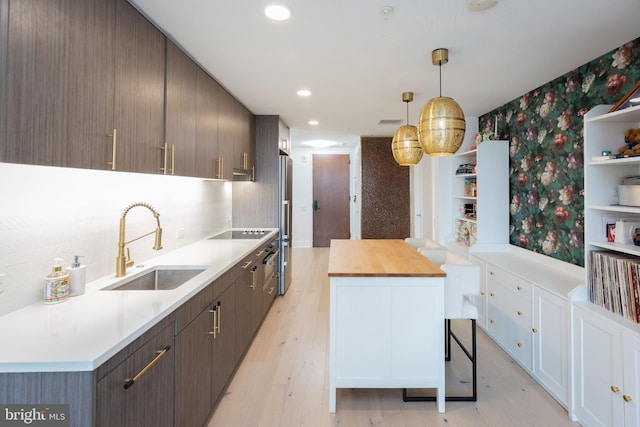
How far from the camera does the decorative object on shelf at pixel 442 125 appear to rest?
2068mm

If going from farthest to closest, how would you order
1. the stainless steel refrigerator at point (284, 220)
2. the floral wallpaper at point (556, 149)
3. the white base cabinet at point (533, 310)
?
the stainless steel refrigerator at point (284, 220)
the floral wallpaper at point (556, 149)
the white base cabinet at point (533, 310)

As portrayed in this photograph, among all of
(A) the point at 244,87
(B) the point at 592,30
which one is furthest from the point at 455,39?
(A) the point at 244,87

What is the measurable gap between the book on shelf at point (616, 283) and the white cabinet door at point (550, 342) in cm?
23

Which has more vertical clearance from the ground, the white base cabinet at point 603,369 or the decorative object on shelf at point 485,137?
the decorative object on shelf at point 485,137

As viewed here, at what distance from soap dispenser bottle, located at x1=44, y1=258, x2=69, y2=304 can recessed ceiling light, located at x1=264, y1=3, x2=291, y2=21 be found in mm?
1649

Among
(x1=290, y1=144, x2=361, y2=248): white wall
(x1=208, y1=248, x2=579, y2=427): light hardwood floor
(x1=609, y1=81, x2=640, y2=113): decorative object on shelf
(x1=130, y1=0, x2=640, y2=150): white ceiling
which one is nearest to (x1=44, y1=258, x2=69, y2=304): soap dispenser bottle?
(x1=208, y1=248, x2=579, y2=427): light hardwood floor

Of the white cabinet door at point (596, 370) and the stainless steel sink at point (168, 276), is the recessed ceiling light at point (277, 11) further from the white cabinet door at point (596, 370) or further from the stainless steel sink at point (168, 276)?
the white cabinet door at point (596, 370)

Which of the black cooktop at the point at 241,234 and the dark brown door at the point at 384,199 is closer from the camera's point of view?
the black cooktop at the point at 241,234

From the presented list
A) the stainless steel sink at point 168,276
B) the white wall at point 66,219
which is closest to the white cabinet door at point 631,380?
the stainless steel sink at point 168,276

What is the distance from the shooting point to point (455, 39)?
2145mm

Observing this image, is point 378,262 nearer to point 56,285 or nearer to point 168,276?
point 168,276

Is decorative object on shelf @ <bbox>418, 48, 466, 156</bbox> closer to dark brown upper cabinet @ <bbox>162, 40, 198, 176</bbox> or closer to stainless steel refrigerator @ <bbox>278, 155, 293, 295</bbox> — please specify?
dark brown upper cabinet @ <bbox>162, 40, 198, 176</bbox>

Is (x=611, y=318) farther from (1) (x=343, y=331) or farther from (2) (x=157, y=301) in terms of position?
(2) (x=157, y=301)

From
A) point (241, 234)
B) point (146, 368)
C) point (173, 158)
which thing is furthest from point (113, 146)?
point (241, 234)
